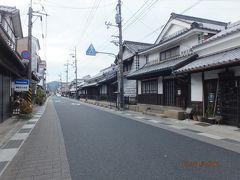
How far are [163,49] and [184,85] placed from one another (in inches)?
231

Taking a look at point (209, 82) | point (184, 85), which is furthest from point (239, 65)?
point (184, 85)

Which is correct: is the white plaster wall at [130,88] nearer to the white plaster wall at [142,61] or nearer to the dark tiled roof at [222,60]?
the white plaster wall at [142,61]

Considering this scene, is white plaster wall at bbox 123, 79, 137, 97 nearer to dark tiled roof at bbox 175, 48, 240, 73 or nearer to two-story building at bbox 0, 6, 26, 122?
dark tiled roof at bbox 175, 48, 240, 73

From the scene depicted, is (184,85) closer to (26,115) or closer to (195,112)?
(195,112)

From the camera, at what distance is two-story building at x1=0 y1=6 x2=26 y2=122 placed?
34.0 feet

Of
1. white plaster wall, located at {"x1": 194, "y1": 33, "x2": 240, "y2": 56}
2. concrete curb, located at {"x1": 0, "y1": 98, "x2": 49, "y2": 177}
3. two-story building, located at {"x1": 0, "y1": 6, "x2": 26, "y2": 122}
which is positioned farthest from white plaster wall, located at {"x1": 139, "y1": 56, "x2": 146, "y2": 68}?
concrete curb, located at {"x1": 0, "y1": 98, "x2": 49, "y2": 177}

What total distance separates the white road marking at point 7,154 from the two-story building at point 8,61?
152 inches

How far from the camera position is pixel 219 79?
39.1 ft

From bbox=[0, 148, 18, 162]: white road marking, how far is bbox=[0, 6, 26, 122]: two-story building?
386 centimetres

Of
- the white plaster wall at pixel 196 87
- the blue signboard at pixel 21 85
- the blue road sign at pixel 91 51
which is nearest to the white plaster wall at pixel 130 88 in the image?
the blue road sign at pixel 91 51

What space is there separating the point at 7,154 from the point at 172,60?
1492 centimetres

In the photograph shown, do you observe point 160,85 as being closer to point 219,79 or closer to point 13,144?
point 219,79

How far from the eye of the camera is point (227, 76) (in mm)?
11352

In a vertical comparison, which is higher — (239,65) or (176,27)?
(176,27)
